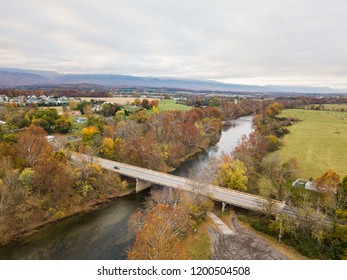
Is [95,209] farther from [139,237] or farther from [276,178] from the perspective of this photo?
[276,178]

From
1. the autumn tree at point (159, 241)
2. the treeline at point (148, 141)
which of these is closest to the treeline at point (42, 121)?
the treeline at point (148, 141)

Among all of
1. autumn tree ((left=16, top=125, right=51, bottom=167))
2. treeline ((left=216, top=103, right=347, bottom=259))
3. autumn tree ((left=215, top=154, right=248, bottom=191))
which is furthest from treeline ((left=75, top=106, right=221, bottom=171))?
autumn tree ((left=215, top=154, right=248, bottom=191))

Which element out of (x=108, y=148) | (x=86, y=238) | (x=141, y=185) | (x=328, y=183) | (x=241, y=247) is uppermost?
(x=328, y=183)

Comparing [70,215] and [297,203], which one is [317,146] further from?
[70,215]

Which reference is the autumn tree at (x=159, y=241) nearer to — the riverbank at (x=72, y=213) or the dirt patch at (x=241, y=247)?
the dirt patch at (x=241, y=247)

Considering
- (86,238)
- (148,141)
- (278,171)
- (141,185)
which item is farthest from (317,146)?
(86,238)

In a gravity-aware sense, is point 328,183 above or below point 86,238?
above
